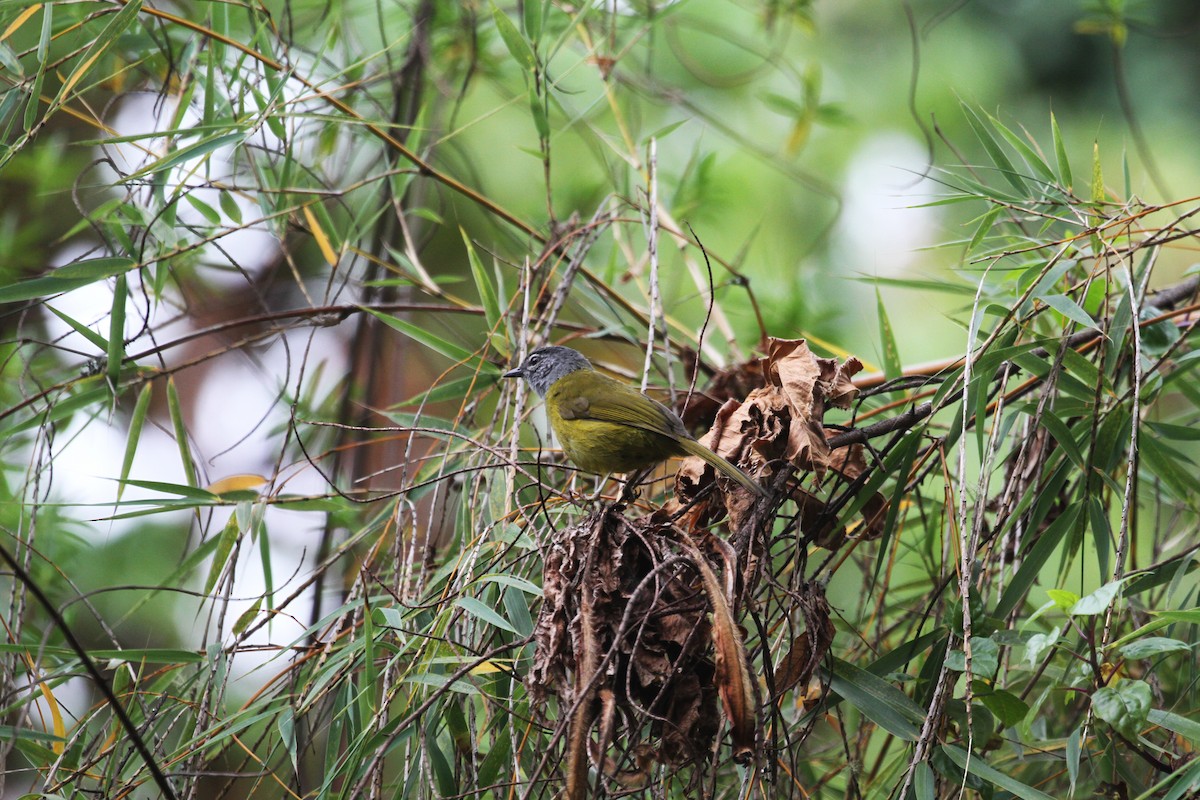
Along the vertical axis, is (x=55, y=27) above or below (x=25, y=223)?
below

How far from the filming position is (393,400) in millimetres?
5008

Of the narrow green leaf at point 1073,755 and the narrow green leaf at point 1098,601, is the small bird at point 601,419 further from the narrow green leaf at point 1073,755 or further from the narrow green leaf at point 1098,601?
the narrow green leaf at point 1073,755

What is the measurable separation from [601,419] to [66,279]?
59.2 inches

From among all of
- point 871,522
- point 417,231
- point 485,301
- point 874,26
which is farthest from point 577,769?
point 874,26

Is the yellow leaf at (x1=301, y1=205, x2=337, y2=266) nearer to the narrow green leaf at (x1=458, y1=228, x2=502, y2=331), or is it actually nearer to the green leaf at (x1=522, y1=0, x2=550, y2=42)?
the narrow green leaf at (x1=458, y1=228, x2=502, y2=331)

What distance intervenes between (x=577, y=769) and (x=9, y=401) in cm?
295

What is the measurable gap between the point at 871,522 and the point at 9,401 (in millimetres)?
3054

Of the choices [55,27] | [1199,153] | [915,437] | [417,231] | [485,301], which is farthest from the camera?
[417,231]

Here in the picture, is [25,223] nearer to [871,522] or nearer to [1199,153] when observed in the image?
[871,522]

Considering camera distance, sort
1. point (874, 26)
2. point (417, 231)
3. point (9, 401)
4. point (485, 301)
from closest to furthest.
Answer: point (485, 301) → point (9, 401) → point (417, 231) → point (874, 26)

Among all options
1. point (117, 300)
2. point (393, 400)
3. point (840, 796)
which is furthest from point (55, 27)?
point (840, 796)

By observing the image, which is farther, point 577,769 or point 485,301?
point 485,301

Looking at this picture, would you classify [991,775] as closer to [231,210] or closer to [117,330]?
[117,330]

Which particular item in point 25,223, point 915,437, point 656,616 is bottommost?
point 656,616
